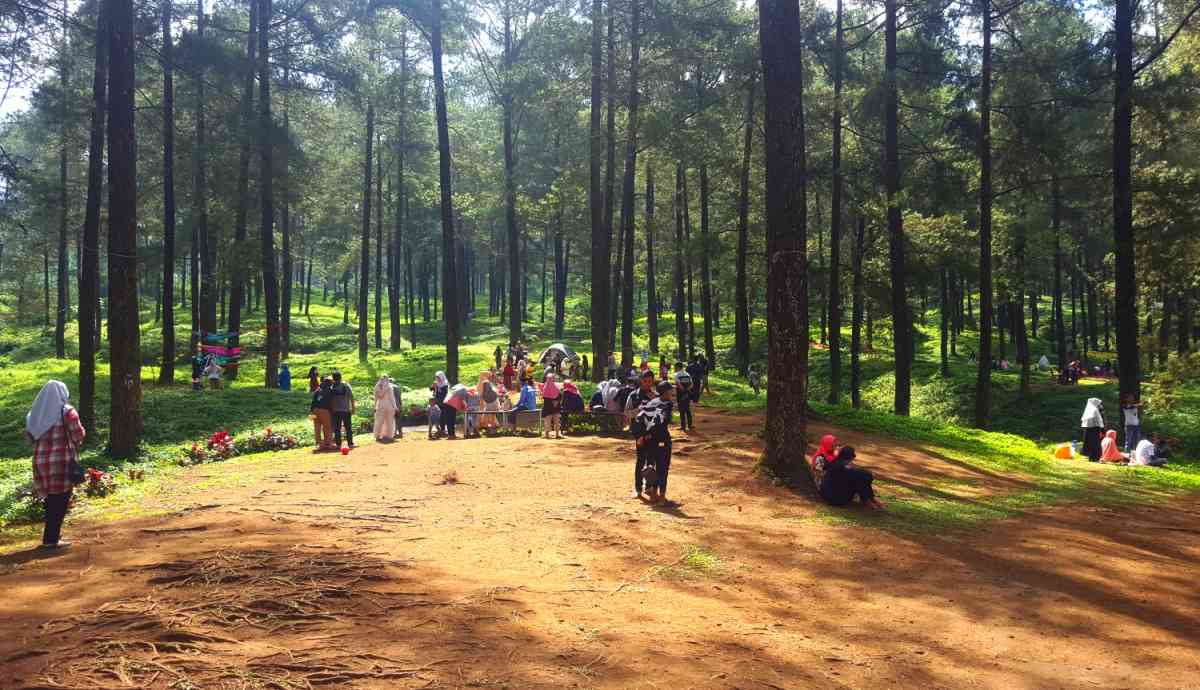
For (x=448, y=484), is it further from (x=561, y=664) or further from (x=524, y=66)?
(x=524, y=66)

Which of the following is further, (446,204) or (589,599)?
(446,204)

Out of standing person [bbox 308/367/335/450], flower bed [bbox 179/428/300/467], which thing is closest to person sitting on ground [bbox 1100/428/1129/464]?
standing person [bbox 308/367/335/450]

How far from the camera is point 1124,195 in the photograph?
16.9m

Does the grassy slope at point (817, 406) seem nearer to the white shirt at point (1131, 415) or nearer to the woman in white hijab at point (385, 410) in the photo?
the white shirt at point (1131, 415)

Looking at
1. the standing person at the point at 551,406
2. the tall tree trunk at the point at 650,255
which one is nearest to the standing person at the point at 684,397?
the standing person at the point at 551,406

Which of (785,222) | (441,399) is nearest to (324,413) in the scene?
(441,399)

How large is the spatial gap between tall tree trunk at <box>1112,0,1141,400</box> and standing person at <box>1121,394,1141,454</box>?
46.7 inches

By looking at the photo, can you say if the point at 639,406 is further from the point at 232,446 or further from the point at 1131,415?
the point at 1131,415

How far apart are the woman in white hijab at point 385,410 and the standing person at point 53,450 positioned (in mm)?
Answer: 9570

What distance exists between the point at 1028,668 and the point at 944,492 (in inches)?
287

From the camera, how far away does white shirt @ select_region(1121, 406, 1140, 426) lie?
59.7 ft

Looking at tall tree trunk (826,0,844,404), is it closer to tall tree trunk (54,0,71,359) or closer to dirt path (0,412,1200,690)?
dirt path (0,412,1200,690)

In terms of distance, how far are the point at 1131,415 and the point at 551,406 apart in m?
13.9

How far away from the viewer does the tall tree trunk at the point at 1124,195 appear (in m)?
16.8
